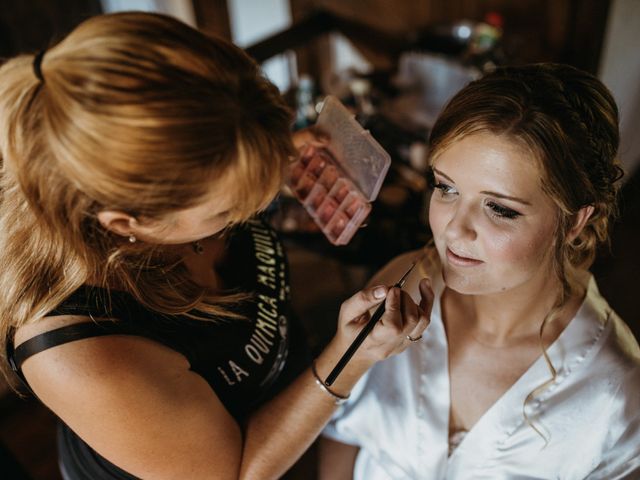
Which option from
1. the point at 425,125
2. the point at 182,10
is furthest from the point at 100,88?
the point at 182,10

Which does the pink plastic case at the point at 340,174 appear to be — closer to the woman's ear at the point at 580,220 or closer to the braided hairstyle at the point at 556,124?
the braided hairstyle at the point at 556,124

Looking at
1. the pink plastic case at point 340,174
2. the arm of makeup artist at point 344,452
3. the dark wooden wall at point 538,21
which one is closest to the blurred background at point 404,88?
the dark wooden wall at point 538,21

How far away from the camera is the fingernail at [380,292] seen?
0.99 m

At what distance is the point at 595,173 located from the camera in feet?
3.34

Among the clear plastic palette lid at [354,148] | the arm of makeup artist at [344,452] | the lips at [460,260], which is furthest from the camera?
the arm of makeup artist at [344,452]

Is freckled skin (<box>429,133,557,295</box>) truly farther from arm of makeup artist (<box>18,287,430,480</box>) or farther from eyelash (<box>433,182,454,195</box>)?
arm of makeup artist (<box>18,287,430,480</box>)

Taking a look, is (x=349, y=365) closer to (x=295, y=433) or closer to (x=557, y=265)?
(x=295, y=433)

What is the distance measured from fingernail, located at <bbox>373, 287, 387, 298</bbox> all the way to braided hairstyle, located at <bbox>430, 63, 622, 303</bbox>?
318mm

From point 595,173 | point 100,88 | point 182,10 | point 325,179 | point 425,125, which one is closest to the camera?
point 100,88

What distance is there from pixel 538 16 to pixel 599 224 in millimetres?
1646

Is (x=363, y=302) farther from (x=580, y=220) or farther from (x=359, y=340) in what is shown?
(x=580, y=220)

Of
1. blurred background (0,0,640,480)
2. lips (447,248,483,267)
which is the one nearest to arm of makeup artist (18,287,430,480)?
lips (447,248,483,267)

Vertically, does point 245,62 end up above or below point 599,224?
above

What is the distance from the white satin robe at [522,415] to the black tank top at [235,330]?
276 mm
